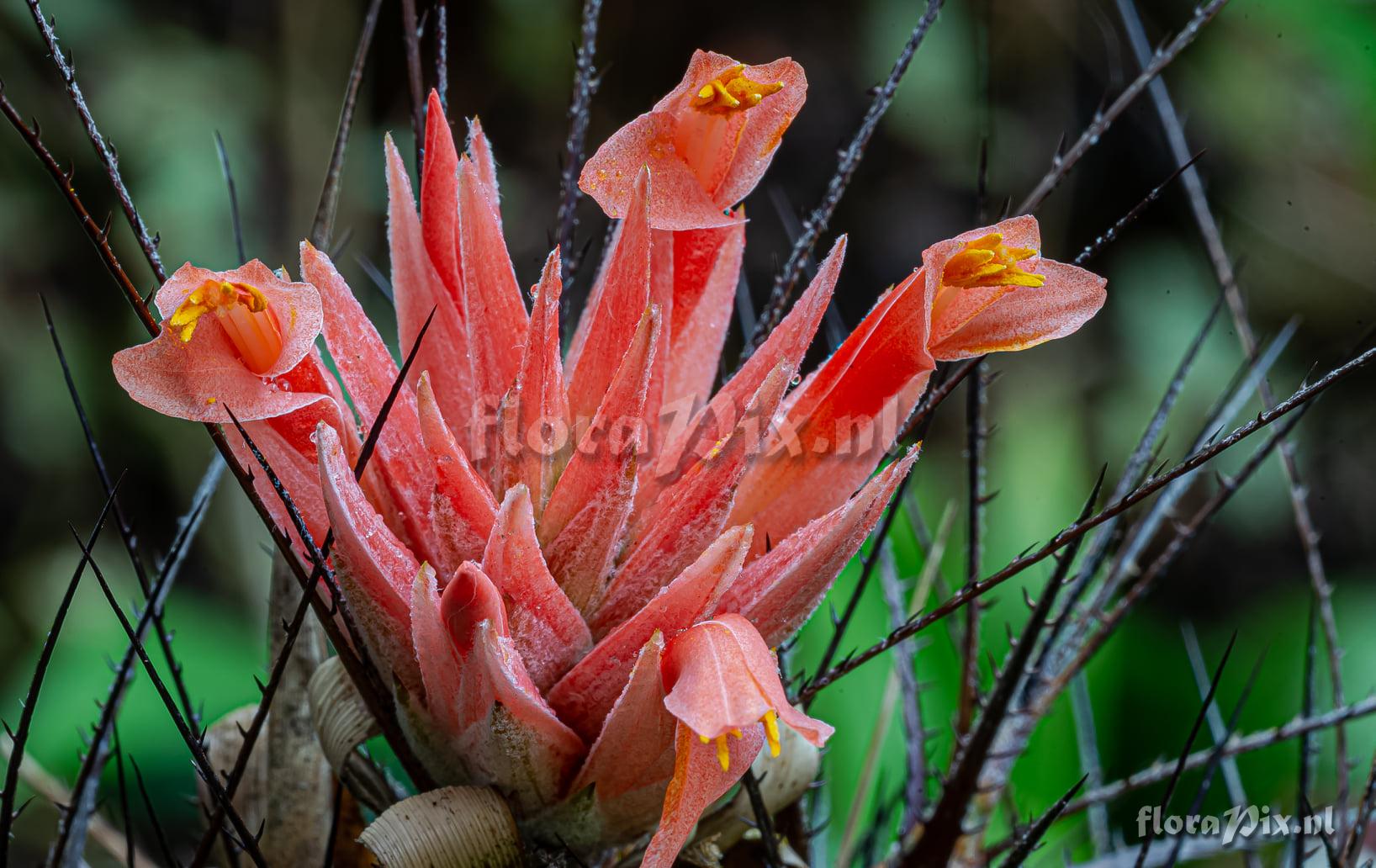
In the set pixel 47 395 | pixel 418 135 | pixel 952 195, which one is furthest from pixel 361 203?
pixel 418 135

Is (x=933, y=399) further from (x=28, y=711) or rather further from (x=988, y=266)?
(x=28, y=711)

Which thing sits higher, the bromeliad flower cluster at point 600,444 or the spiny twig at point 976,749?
the bromeliad flower cluster at point 600,444

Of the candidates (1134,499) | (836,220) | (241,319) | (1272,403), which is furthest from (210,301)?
(836,220)

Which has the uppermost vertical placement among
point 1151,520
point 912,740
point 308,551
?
point 308,551

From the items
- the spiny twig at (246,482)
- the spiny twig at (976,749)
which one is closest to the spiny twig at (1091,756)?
the spiny twig at (976,749)

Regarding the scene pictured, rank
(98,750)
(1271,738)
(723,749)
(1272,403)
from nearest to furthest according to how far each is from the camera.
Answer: (723,749)
(98,750)
(1271,738)
(1272,403)

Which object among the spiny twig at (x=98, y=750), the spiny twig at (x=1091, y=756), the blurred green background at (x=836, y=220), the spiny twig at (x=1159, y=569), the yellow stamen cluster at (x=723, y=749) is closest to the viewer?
the yellow stamen cluster at (x=723, y=749)

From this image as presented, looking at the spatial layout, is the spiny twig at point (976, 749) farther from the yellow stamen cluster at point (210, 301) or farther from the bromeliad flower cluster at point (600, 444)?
the yellow stamen cluster at point (210, 301)

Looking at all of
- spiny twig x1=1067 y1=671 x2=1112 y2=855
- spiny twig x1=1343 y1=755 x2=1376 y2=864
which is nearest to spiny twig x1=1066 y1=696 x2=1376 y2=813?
spiny twig x1=1343 y1=755 x2=1376 y2=864

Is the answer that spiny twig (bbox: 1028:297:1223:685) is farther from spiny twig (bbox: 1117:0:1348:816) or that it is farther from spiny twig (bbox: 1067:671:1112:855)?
spiny twig (bbox: 1067:671:1112:855)
